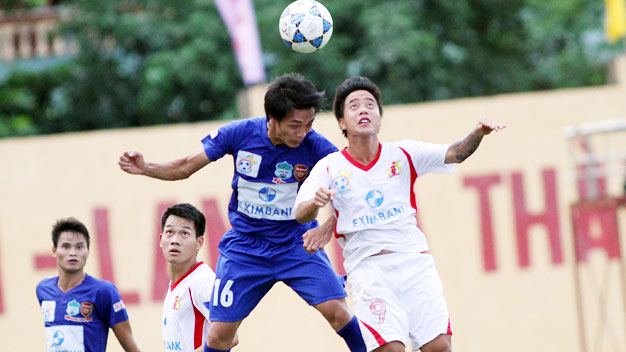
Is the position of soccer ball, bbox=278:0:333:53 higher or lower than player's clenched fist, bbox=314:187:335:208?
higher

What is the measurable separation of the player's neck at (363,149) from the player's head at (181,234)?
1.28m

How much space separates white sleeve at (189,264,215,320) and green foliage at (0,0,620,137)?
1102 cm

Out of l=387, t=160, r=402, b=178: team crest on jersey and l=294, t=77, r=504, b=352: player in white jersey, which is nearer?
l=294, t=77, r=504, b=352: player in white jersey

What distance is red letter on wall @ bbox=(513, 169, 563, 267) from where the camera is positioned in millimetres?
13422

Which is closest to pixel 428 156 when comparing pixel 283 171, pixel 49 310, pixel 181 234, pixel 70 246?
pixel 283 171

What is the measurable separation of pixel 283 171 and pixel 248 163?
0.78 feet

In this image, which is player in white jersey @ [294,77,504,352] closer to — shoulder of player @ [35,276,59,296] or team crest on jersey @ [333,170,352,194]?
team crest on jersey @ [333,170,352,194]

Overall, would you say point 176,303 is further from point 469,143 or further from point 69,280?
point 469,143

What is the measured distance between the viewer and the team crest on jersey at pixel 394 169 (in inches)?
240

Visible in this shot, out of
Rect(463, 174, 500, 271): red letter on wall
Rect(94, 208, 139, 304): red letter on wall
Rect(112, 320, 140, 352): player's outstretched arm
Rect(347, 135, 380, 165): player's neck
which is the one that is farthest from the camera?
Rect(463, 174, 500, 271): red letter on wall

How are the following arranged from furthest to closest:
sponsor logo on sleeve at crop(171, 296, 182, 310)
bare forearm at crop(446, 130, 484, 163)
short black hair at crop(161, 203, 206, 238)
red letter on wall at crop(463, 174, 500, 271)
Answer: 1. red letter on wall at crop(463, 174, 500, 271)
2. short black hair at crop(161, 203, 206, 238)
3. sponsor logo on sleeve at crop(171, 296, 182, 310)
4. bare forearm at crop(446, 130, 484, 163)

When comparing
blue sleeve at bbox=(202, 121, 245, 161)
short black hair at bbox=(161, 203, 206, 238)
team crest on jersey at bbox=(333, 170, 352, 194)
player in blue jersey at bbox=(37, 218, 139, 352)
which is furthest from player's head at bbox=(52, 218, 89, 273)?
team crest on jersey at bbox=(333, 170, 352, 194)

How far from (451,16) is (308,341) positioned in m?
8.20

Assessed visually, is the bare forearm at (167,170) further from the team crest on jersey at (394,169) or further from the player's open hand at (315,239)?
the team crest on jersey at (394,169)
